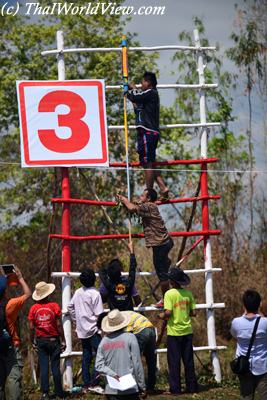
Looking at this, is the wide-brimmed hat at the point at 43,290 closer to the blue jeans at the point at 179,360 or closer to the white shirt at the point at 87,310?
the white shirt at the point at 87,310

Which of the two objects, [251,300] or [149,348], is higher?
[251,300]

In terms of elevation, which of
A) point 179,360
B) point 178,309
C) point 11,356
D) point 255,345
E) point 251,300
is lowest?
point 179,360

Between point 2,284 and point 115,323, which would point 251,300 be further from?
point 2,284

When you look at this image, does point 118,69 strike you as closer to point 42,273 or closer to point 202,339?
point 42,273

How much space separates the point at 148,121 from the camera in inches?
571

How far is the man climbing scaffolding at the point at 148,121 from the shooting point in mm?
14445

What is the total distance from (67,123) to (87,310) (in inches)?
102

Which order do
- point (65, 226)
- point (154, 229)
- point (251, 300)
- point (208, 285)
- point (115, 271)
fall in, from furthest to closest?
point (208, 285)
point (65, 226)
point (154, 229)
point (115, 271)
point (251, 300)

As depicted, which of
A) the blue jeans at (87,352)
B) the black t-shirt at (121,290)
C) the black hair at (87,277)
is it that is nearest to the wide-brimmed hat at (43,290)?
the black hair at (87,277)

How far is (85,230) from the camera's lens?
2847cm

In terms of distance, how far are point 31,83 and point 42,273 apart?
12.6m

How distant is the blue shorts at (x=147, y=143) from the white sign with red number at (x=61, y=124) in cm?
51

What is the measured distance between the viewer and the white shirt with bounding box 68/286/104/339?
1365cm

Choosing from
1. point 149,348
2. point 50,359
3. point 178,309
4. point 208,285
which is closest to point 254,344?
point 149,348
